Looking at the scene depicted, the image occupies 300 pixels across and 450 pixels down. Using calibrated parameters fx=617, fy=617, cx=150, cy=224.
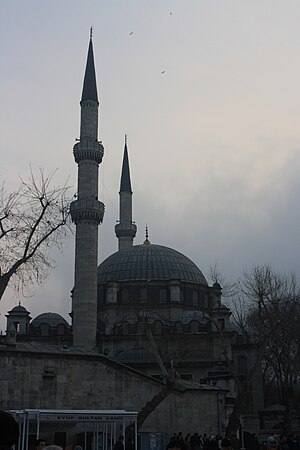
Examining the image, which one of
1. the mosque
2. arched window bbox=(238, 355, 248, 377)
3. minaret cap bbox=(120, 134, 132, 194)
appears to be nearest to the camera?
the mosque

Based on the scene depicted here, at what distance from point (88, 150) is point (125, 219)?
43.0 feet

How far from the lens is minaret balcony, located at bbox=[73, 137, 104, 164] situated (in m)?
35.2

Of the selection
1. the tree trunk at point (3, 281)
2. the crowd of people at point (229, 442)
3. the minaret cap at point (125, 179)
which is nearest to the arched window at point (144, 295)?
the minaret cap at point (125, 179)

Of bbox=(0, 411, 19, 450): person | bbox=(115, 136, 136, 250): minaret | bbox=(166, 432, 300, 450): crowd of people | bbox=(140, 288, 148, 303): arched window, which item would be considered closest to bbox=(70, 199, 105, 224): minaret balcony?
bbox=(140, 288, 148, 303): arched window

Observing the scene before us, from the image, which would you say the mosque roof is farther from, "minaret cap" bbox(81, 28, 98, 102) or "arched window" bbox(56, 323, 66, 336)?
"minaret cap" bbox(81, 28, 98, 102)

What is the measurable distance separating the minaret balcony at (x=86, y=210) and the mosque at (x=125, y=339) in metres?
0.06

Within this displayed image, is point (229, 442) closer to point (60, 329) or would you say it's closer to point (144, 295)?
point (60, 329)

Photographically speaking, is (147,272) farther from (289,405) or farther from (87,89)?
(289,405)

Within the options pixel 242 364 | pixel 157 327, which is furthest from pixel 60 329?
pixel 242 364

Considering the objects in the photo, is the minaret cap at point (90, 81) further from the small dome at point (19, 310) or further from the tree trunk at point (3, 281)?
the tree trunk at point (3, 281)

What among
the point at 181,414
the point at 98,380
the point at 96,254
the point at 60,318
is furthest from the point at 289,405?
the point at 60,318

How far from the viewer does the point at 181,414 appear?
2177 cm

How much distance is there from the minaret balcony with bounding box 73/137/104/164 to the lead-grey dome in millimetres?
10595

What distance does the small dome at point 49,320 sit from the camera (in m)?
42.5
